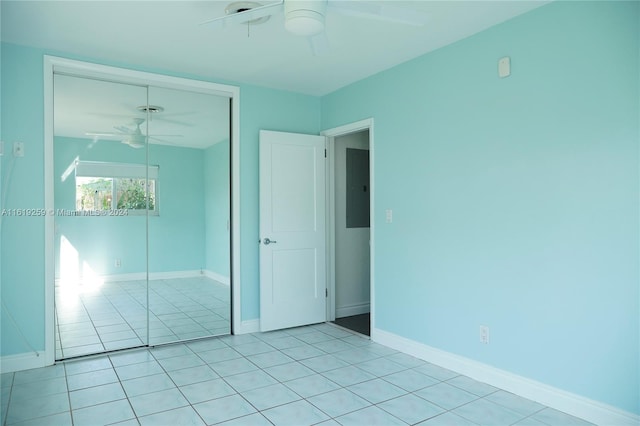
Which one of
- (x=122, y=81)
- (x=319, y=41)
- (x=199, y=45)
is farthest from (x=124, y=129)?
(x=319, y=41)

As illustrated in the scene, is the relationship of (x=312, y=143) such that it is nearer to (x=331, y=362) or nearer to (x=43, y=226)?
(x=331, y=362)

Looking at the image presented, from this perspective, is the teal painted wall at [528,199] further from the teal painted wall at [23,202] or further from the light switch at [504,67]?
the teal painted wall at [23,202]

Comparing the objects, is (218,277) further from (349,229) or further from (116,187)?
(349,229)

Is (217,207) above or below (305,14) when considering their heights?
below

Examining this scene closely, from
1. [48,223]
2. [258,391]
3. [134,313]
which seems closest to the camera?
[258,391]

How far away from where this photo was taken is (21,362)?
3.17 metres

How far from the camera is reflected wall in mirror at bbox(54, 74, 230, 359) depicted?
137 inches

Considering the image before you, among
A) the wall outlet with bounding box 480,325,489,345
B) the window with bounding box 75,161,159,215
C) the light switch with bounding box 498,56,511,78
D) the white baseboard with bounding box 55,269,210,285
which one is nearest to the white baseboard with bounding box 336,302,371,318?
the white baseboard with bounding box 55,269,210,285

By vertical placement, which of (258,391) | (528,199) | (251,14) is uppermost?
(251,14)

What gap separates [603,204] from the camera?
2344 mm

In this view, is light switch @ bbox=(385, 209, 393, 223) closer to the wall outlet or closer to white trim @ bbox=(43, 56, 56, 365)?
the wall outlet

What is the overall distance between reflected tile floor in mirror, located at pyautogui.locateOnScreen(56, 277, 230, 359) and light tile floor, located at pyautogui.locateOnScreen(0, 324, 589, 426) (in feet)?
0.63

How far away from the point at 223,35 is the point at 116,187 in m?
1.67

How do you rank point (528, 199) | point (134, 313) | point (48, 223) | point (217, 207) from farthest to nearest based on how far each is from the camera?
point (217, 207) → point (134, 313) → point (48, 223) → point (528, 199)
